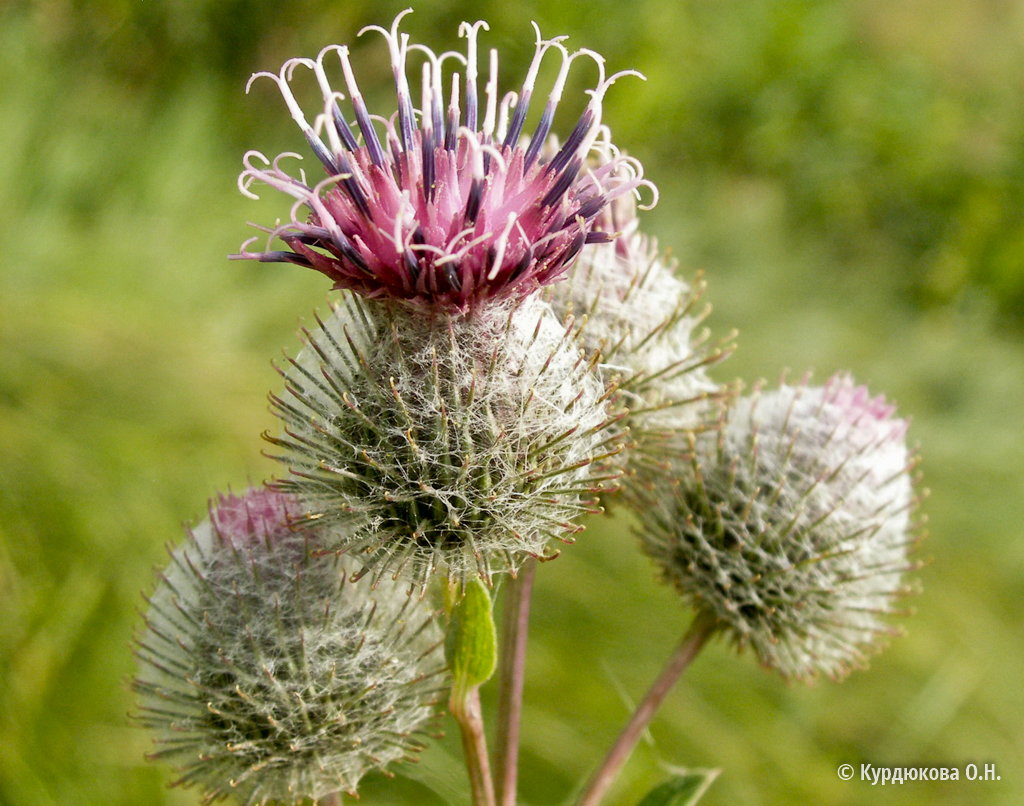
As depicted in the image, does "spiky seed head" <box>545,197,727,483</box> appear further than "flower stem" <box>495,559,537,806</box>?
Yes

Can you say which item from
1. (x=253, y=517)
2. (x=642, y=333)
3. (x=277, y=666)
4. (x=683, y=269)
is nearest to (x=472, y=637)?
(x=277, y=666)

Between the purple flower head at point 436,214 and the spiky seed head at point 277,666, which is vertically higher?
the purple flower head at point 436,214

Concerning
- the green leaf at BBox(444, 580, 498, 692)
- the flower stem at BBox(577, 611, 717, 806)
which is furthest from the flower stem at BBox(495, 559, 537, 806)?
the green leaf at BBox(444, 580, 498, 692)

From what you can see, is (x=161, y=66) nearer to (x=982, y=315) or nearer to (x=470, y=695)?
(x=470, y=695)

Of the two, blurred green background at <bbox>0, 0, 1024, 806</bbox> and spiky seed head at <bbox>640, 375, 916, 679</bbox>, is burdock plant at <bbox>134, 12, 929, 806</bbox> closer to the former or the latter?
spiky seed head at <bbox>640, 375, 916, 679</bbox>

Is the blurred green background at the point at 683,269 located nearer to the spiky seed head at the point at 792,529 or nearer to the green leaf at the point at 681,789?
the green leaf at the point at 681,789

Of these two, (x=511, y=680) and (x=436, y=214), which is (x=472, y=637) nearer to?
(x=511, y=680)

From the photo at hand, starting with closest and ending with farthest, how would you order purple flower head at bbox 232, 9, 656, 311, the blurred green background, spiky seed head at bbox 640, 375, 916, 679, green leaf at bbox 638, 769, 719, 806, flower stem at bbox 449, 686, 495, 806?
purple flower head at bbox 232, 9, 656, 311, flower stem at bbox 449, 686, 495, 806, green leaf at bbox 638, 769, 719, 806, spiky seed head at bbox 640, 375, 916, 679, the blurred green background

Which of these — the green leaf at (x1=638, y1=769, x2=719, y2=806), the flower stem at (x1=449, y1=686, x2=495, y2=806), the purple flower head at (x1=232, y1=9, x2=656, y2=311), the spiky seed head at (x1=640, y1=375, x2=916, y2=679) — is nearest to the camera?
the purple flower head at (x1=232, y1=9, x2=656, y2=311)

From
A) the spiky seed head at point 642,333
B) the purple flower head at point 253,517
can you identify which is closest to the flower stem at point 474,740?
the purple flower head at point 253,517
